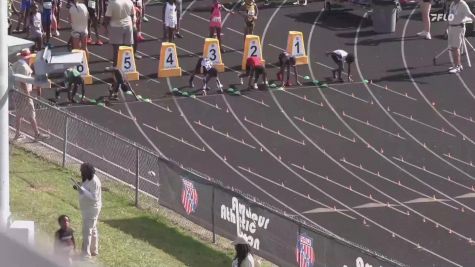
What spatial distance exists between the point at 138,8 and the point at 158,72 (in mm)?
3240

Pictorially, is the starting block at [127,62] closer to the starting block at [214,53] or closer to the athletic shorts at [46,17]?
the starting block at [214,53]

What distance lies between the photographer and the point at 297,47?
2625cm

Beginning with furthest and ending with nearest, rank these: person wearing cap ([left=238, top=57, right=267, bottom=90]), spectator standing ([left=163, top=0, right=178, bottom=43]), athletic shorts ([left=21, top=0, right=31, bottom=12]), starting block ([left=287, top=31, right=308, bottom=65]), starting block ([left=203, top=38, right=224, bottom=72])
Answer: athletic shorts ([left=21, top=0, right=31, bottom=12]), spectator standing ([left=163, top=0, right=178, bottom=43]), starting block ([left=287, top=31, right=308, bottom=65]), starting block ([left=203, top=38, right=224, bottom=72]), person wearing cap ([left=238, top=57, right=267, bottom=90])

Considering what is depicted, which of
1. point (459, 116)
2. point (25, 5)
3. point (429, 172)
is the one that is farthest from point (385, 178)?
point (25, 5)

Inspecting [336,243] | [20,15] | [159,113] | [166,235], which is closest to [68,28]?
[20,15]

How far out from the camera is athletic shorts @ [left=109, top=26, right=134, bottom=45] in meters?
24.8

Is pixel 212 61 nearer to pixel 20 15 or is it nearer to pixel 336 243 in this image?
pixel 20 15

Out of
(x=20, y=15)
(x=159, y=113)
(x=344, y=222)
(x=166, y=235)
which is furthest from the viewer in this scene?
(x=20, y=15)

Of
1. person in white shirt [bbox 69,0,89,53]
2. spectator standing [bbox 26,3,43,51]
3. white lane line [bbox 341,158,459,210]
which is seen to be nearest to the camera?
white lane line [bbox 341,158,459,210]

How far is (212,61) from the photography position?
25297 millimetres

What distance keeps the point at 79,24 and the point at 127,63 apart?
1.67 meters

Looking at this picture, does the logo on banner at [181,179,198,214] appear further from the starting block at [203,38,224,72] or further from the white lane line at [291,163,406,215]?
the starting block at [203,38,224,72]

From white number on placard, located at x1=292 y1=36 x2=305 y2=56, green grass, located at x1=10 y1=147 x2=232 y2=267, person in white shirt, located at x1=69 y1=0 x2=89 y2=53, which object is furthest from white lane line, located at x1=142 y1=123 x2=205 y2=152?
white number on placard, located at x1=292 y1=36 x2=305 y2=56

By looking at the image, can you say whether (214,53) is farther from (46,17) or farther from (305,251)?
(305,251)
